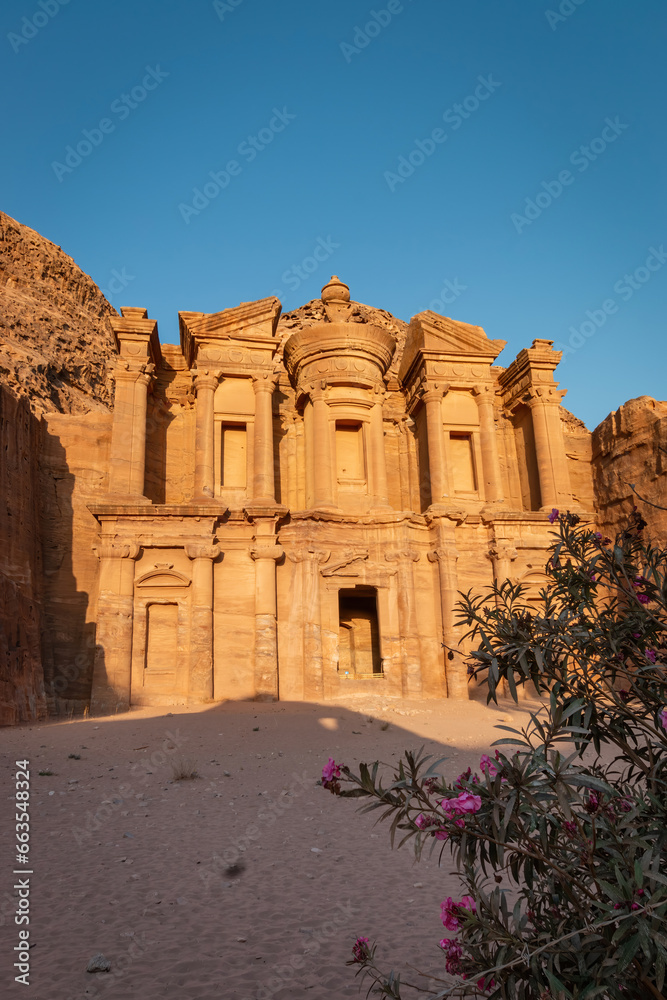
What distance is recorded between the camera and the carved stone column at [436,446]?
839 inches

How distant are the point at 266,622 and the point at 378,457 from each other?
6715 mm

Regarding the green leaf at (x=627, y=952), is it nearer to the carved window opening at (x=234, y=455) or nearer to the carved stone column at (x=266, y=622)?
the carved stone column at (x=266, y=622)

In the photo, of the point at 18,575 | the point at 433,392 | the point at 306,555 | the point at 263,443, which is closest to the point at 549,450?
the point at 433,392

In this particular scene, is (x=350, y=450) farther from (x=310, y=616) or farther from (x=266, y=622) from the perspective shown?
(x=266, y=622)

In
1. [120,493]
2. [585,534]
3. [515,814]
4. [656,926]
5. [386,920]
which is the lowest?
[386,920]

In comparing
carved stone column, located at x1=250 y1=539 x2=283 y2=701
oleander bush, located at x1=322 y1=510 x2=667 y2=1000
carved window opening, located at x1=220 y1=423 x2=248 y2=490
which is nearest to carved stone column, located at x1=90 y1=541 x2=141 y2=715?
carved stone column, located at x1=250 y1=539 x2=283 y2=701

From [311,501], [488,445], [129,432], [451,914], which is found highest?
[129,432]

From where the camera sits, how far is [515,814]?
8.32ft

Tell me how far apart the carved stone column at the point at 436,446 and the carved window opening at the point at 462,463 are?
1.07 meters

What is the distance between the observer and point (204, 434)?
819 inches

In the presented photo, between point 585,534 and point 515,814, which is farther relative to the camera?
point 585,534

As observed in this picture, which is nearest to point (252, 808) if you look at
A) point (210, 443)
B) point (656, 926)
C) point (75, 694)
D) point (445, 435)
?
point (656, 926)

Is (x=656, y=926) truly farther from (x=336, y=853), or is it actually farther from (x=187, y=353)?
(x=187, y=353)

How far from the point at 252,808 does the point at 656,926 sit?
7.14 m
